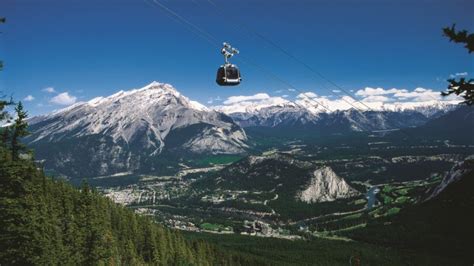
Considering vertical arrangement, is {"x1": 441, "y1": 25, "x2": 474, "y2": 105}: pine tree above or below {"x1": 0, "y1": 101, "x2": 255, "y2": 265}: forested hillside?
above

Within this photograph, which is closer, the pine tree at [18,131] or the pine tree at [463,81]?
the pine tree at [463,81]

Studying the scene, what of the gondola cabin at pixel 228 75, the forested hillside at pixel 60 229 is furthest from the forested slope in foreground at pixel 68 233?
the gondola cabin at pixel 228 75

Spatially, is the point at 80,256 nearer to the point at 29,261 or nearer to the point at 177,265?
the point at 29,261

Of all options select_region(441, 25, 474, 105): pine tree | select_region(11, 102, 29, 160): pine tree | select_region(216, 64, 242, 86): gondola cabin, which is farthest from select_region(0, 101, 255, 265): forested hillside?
select_region(441, 25, 474, 105): pine tree

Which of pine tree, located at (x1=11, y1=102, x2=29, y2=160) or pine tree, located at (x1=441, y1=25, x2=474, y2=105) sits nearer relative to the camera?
pine tree, located at (x1=441, y1=25, x2=474, y2=105)

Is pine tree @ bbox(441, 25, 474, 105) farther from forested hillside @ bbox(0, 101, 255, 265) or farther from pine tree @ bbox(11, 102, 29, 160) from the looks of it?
pine tree @ bbox(11, 102, 29, 160)

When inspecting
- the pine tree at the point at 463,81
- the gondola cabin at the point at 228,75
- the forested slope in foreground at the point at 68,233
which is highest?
the gondola cabin at the point at 228,75

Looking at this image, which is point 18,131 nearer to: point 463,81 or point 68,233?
point 68,233

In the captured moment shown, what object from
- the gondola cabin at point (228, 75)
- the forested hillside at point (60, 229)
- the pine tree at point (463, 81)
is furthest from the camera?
the gondola cabin at point (228, 75)

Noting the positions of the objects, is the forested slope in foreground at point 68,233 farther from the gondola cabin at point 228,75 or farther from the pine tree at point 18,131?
the gondola cabin at point 228,75
